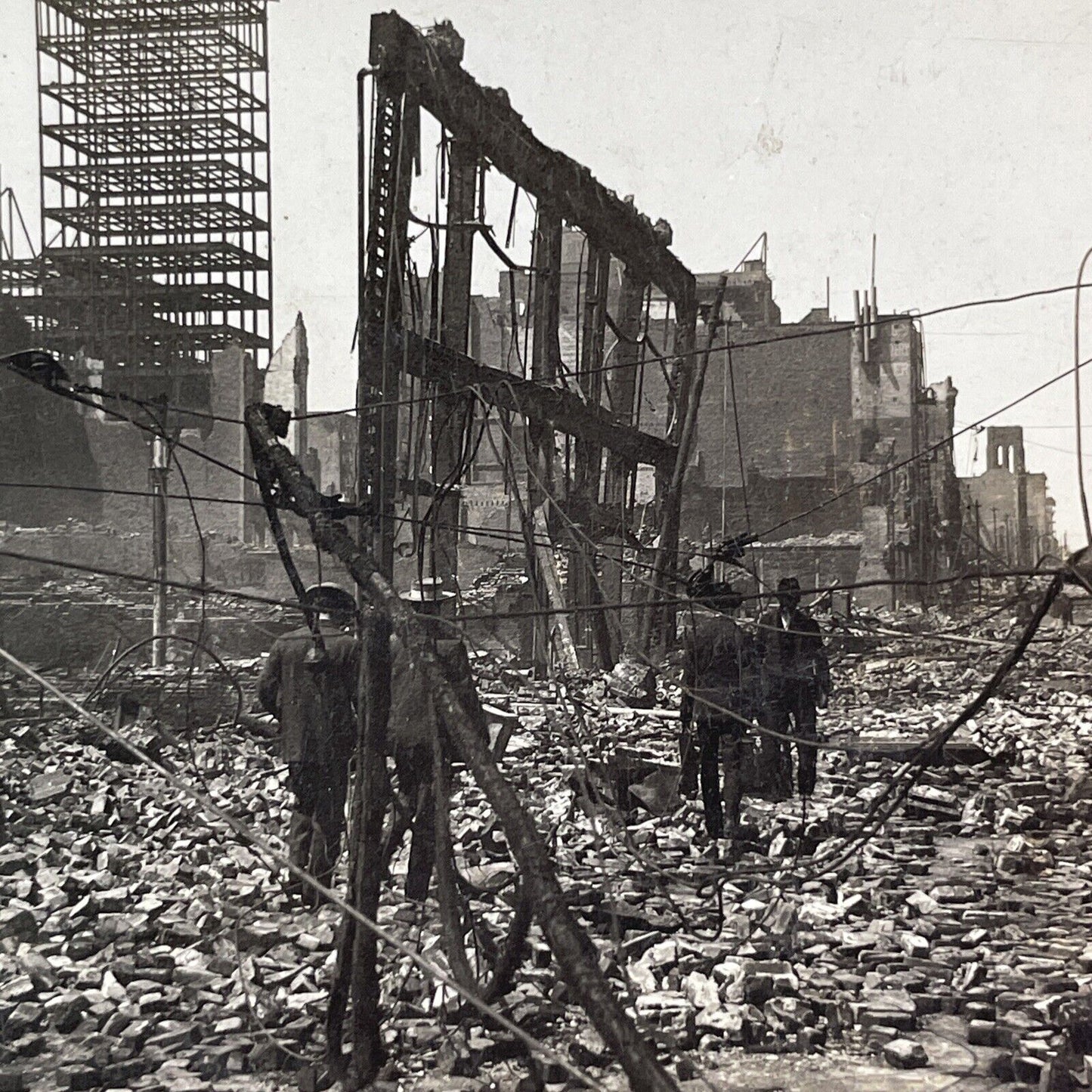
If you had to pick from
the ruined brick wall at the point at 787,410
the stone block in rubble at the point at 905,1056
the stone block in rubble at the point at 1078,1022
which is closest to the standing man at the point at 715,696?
the stone block in rubble at the point at 1078,1022

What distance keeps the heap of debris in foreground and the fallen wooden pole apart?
0.61 metres

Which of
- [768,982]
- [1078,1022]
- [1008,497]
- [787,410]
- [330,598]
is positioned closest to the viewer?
[1078,1022]

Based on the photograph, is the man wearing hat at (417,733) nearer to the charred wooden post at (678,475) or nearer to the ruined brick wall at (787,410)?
the charred wooden post at (678,475)

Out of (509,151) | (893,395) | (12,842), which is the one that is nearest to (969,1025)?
(12,842)

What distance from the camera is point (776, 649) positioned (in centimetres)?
905

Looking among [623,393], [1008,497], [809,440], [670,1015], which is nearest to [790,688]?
[670,1015]

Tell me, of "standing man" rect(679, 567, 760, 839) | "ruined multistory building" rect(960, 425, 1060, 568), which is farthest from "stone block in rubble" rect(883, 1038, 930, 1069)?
"ruined multistory building" rect(960, 425, 1060, 568)

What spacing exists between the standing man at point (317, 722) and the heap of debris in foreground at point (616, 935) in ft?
1.34

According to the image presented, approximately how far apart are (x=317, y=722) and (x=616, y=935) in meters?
2.11

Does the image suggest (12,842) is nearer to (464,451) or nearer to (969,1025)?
(464,451)

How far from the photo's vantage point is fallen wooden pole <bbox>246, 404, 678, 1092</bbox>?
2973 millimetres

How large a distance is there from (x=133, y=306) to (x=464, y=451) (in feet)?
72.0

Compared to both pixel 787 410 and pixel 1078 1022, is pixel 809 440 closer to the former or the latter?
pixel 787 410

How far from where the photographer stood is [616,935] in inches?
201
